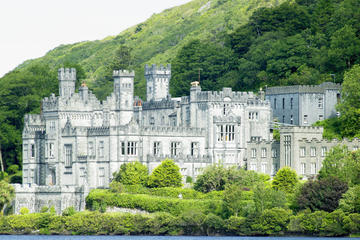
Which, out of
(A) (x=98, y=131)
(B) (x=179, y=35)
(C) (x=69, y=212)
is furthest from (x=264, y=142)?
(B) (x=179, y=35)

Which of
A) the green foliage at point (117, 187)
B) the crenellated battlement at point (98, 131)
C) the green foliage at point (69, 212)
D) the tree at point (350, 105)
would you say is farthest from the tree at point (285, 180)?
the green foliage at point (69, 212)

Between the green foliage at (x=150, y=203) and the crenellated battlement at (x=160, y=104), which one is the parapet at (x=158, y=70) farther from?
the green foliage at (x=150, y=203)

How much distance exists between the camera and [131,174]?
91.6 metres

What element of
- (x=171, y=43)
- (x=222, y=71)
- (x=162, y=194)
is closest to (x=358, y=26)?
(x=222, y=71)

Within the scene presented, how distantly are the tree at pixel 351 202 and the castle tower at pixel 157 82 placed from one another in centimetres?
3457

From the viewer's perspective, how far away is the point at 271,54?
120 meters

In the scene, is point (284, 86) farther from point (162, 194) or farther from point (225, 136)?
point (162, 194)

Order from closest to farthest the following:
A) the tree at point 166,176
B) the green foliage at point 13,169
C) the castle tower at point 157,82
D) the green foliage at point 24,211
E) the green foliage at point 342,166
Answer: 1. the green foliage at point 342,166
2. the tree at point 166,176
3. the green foliage at point 24,211
4. the castle tower at point 157,82
5. the green foliage at point 13,169

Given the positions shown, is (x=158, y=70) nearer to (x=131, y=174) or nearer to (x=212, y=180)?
(x=131, y=174)

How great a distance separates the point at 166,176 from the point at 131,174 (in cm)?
312

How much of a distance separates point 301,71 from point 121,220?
36483 mm

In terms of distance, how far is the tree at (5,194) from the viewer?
307 ft

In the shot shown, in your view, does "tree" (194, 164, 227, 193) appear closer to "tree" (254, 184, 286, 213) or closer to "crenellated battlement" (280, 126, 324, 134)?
"tree" (254, 184, 286, 213)

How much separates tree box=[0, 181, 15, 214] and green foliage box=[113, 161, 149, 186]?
9.72 m
